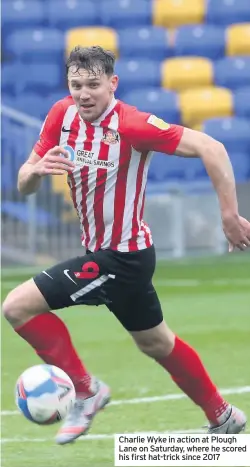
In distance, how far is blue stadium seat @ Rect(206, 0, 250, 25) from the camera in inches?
833

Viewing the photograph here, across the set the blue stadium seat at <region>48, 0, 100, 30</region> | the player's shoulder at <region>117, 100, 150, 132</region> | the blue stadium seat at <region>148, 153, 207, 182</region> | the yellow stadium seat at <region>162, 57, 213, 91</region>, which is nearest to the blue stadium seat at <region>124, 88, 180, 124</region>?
the yellow stadium seat at <region>162, 57, 213, 91</region>

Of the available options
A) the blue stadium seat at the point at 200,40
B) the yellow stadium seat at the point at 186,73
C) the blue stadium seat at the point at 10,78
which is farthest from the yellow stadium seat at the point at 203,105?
the blue stadium seat at the point at 10,78

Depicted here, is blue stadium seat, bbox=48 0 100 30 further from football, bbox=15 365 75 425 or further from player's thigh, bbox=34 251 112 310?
football, bbox=15 365 75 425

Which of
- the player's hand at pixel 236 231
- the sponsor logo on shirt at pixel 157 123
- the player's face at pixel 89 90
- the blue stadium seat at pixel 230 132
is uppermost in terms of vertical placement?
the player's face at pixel 89 90

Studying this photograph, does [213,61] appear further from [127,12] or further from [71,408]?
[71,408]

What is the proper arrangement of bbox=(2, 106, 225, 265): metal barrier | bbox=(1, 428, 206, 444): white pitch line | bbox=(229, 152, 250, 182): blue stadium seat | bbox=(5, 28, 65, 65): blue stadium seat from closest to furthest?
bbox=(1, 428, 206, 444): white pitch line, bbox=(2, 106, 225, 265): metal barrier, bbox=(229, 152, 250, 182): blue stadium seat, bbox=(5, 28, 65, 65): blue stadium seat

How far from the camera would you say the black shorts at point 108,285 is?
6.22 meters

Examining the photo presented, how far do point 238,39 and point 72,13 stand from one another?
110 inches

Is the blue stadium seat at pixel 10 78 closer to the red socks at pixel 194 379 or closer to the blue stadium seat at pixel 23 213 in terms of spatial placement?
the blue stadium seat at pixel 23 213

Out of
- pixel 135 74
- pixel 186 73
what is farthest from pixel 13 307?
pixel 186 73

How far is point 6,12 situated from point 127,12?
2061 mm

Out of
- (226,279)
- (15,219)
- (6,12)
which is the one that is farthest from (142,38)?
(226,279)

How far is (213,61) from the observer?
69.3 ft

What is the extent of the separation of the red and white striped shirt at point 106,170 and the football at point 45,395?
2.28 ft
